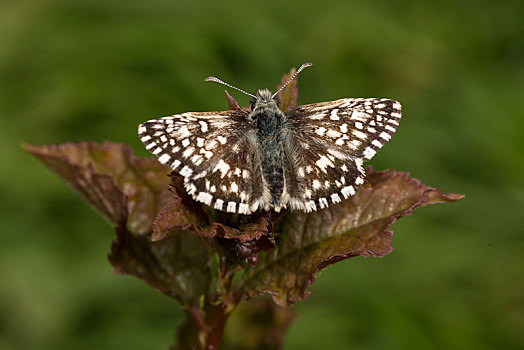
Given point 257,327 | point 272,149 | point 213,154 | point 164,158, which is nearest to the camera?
point 164,158

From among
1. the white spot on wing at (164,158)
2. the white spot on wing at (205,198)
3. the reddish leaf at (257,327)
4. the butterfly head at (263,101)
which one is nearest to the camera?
the white spot on wing at (205,198)

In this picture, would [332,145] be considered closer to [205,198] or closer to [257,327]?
[205,198]

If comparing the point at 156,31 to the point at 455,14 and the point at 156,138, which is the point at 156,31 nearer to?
the point at 156,138

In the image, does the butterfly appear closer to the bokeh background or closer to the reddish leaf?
the reddish leaf

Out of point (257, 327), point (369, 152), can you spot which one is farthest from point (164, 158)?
point (257, 327)

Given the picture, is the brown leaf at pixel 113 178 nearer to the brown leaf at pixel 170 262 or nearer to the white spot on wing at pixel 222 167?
the brown leaf at pixel 170 262

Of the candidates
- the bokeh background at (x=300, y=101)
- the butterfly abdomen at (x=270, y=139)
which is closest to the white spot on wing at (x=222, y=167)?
the butterfly abdomen at (x=270, y=139)
